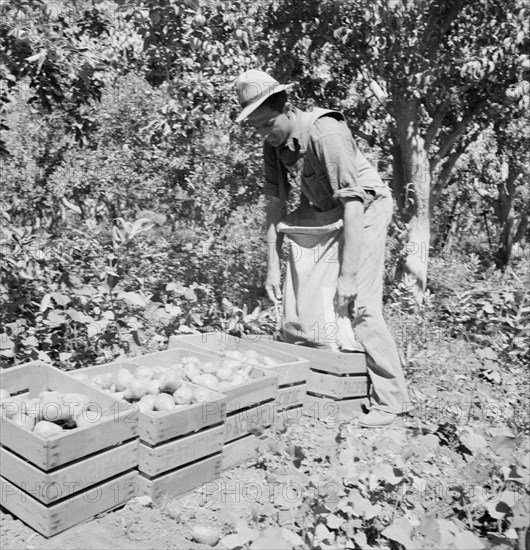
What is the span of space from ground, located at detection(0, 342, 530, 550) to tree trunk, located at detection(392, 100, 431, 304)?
147 inches

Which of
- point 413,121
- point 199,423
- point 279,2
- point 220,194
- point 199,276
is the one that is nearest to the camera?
point 199,423

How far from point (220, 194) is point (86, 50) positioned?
134 inches

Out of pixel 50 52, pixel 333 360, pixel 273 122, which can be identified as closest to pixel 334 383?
pixel 333 360

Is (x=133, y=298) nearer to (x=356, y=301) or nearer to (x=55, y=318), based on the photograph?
(x=55, y=318)

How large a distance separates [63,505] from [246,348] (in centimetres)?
187

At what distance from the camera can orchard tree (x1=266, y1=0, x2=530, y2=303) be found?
246 inches

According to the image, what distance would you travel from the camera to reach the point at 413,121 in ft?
23.6

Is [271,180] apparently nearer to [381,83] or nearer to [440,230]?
[381,83]

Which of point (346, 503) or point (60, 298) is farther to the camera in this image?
point (60, 298)

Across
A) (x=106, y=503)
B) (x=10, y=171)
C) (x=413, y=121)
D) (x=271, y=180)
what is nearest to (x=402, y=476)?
(x=106, y=503)

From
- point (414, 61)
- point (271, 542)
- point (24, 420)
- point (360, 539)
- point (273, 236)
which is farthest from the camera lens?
point (414, 61)

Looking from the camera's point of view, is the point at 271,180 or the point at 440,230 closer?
the point at 271,180

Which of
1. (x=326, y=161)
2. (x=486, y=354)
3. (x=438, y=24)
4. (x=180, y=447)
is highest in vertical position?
(x=438, y=24)

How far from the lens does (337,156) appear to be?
11.8 ft
